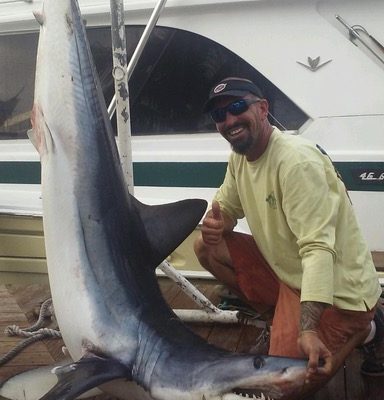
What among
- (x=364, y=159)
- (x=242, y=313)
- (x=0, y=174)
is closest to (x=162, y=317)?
(x=242, y=313)

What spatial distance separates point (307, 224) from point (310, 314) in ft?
0.99

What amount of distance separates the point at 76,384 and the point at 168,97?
2522 millimetres

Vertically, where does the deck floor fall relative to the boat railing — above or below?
below

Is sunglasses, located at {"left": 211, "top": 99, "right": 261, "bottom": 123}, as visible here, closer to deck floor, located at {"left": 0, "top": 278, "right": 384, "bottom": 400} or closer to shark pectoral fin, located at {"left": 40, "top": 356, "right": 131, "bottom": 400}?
shark pectoral fin, located at {"left": 40, "top": 356, "right": 131, "bottom": 400}

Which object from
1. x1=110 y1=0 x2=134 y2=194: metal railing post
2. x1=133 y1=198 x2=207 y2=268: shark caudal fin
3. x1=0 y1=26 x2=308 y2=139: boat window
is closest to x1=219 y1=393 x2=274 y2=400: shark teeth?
x1=133 y1=198 x2=207 y2=268: shark caudal fin

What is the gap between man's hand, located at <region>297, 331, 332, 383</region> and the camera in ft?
5.96

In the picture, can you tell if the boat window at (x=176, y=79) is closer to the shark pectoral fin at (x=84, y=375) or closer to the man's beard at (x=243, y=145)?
the man's beard at (x=243, y=145)

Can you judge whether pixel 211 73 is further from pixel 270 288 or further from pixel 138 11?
pixel 270 288

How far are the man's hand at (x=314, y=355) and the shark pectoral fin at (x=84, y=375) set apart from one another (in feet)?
1.81

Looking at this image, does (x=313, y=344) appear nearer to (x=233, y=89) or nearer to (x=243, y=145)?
(x=243, y=145)

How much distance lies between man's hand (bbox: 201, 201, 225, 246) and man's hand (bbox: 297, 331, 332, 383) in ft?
2.37

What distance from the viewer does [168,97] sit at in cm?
406

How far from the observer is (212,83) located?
3924 millimetres


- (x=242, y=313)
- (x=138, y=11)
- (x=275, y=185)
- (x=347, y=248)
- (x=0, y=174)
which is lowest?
(x=242, y=313)
